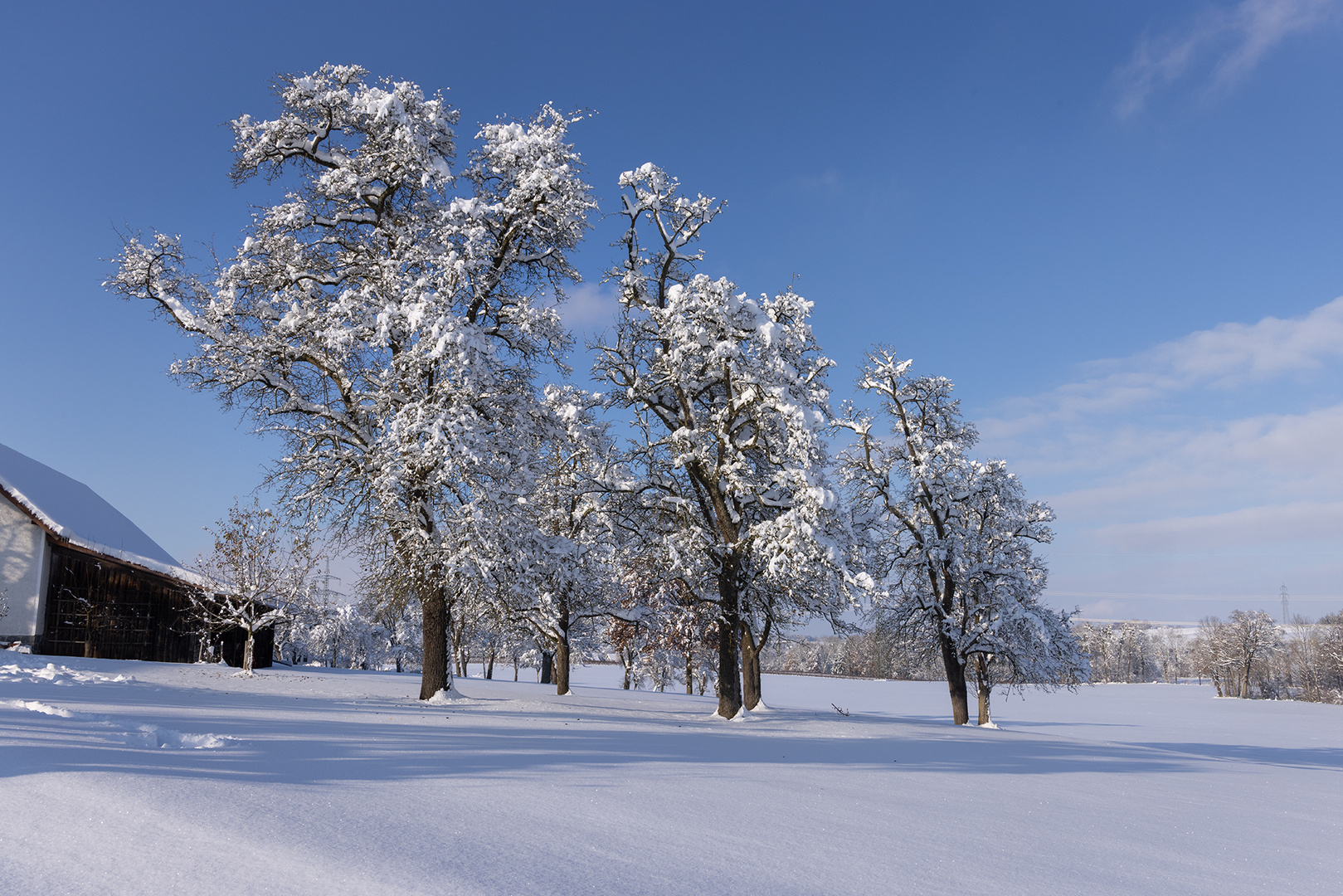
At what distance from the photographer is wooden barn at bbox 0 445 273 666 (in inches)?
933

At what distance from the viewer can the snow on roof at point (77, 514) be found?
23703 mm

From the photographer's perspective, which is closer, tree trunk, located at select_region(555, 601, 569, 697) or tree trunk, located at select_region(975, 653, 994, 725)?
tree trunk, located at select_region(555, 601, 569, 697)

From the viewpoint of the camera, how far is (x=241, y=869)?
371cm

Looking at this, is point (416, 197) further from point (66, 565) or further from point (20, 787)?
point (66, 565)

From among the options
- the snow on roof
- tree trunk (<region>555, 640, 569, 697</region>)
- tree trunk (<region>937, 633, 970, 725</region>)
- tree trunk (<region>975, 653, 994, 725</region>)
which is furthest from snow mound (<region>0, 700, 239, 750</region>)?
tree trunk (<region>975, 653, 994, 725</region>)

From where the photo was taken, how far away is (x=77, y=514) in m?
26.4

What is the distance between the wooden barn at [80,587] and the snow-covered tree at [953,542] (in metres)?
23.0

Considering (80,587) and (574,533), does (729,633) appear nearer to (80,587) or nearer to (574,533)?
(574,533)

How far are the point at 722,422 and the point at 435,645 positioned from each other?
799 centimetres

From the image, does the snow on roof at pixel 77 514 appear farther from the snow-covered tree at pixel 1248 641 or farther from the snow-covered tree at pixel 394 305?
the snow-covered tree at pixel 1248 641

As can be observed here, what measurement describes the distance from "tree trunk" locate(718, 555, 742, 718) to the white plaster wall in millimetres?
22349

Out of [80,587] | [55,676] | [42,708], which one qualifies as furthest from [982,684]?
[80,587]

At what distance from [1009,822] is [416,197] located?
53.4ft

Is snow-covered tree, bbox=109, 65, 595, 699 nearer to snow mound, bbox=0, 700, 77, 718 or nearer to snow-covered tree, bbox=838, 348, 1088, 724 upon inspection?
snow mound, bbox=0, 700, 77, 718
